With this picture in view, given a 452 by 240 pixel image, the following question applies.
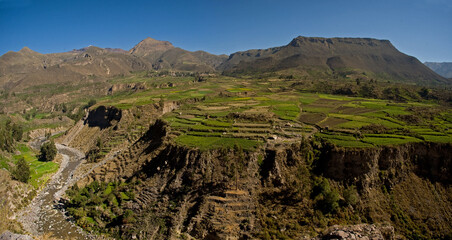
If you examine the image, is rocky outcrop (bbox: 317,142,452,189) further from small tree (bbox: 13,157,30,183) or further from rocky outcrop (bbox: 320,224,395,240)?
small tree (bbox: 13,157,30,183)

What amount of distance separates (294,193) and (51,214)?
41983 mm

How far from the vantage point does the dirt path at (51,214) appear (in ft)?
117

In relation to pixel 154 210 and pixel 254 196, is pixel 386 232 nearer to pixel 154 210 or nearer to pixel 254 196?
pixel 254 196

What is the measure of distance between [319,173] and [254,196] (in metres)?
11.4

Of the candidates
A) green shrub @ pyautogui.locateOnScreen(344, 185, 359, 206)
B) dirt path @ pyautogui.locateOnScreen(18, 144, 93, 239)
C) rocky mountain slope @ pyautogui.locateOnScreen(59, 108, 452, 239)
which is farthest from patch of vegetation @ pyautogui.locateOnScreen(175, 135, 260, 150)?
dirt path @ pyautogui.locateOnScreen(18, 144, 93, 239)

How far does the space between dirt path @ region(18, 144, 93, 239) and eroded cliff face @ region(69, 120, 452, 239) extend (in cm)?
955

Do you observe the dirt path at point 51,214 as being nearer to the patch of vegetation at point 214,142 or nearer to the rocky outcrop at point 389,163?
the patch of vegetation at point 214,142

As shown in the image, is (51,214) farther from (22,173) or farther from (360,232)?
(360,232)

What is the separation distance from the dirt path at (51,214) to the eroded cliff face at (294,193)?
31.3 feet

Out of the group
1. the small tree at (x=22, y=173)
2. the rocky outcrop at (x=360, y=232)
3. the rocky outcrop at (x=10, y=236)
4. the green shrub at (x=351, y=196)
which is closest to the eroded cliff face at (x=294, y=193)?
the green shrub at (x=351, y=196)

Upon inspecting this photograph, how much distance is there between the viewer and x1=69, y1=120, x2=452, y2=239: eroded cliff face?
30.2 meters

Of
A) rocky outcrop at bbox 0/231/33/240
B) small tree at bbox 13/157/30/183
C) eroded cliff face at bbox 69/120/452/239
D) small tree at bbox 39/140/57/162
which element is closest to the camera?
rocky outcrop at bbox 0/231/33/240

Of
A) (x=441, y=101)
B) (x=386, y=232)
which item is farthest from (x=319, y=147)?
(x=441, y=101)

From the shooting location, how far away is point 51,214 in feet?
132
